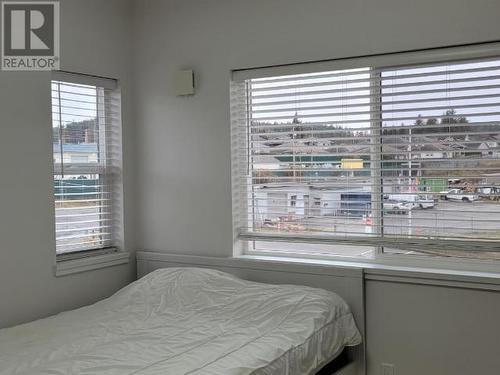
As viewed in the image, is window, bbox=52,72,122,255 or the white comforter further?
window, bbox=52,72,122,255

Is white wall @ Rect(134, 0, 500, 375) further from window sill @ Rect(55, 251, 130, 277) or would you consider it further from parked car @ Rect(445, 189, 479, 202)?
parked car @ Rect(445, 189, 479, 202)

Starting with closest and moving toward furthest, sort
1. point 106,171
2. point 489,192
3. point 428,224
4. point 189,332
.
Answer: point 189,332 → point 489,192 → point 428,224 → point 106,171

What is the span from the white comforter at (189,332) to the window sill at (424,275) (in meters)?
0.25

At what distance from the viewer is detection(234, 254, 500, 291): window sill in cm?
271

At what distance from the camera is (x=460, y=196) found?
2883mm

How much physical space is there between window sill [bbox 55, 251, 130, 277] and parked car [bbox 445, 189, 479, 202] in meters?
2.14

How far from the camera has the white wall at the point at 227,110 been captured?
9.12ft

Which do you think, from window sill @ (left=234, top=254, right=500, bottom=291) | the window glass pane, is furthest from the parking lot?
window sill @ (left=234, top=254, right=500, bottom=291)

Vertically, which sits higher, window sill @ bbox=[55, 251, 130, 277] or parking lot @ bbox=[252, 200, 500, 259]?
parking lot @ bbox=[252, 200, 500, 259]

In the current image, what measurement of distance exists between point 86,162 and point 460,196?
2.30 metres

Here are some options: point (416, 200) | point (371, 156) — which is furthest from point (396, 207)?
point (371, 156)

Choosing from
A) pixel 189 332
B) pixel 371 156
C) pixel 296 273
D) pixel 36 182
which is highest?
pixel 371 156

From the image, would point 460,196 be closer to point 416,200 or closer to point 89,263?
point 416,200

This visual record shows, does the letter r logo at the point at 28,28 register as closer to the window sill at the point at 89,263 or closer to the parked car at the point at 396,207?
the window sill at the point at 89,263
